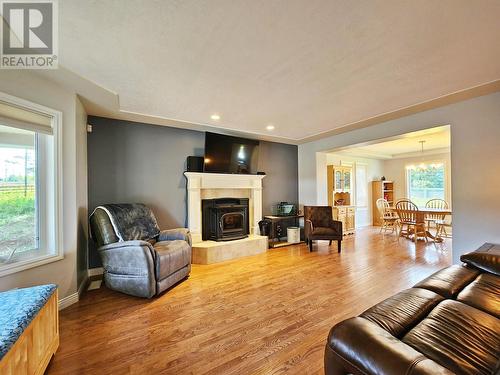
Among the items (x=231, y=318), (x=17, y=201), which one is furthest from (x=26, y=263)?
(x=231, y=318)

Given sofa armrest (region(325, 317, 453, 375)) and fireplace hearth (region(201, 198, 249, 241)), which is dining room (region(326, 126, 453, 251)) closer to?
fireplace hearth (region(201, 198, 249, 241))

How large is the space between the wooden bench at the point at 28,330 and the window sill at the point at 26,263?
0.60 meters

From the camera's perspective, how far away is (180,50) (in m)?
1.88

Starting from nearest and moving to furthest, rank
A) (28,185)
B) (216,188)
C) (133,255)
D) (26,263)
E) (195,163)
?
(26,263) < (28,185) < (133,255) < (195,163) < (216,188)

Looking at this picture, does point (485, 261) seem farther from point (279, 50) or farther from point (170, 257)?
point (170, 257)

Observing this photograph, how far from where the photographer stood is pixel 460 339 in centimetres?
110

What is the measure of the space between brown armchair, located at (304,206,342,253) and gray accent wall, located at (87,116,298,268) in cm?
255

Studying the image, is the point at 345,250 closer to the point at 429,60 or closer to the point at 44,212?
the point at 429,60

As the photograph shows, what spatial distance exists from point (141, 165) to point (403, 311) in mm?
3876

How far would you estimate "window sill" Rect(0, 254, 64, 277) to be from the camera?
1919 millimetres

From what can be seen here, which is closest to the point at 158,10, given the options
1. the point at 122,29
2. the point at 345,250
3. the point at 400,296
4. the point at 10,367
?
the point at 122,29

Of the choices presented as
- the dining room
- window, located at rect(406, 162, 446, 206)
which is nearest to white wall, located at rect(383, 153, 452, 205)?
the dining room

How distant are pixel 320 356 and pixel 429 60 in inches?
107

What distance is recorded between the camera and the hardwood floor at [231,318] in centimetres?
159
